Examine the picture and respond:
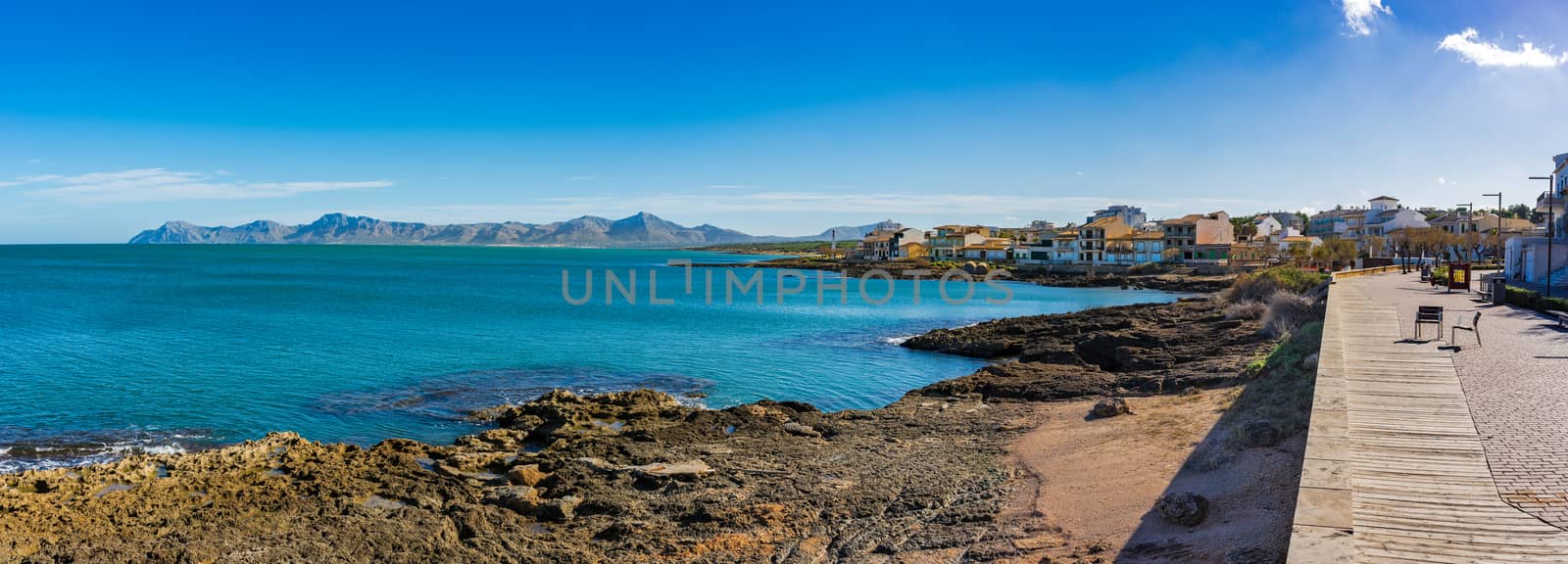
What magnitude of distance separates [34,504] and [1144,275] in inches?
3224

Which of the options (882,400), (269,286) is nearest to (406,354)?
(882,400)

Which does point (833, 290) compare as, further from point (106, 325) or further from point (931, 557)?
point (931, 557)

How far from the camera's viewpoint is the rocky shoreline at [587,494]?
9.66m

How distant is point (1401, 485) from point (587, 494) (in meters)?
9.15

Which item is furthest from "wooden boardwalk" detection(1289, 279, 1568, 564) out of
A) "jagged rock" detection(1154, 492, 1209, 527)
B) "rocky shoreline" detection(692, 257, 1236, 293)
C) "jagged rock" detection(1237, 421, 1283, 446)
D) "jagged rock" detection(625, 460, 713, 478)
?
"rocky shoreline" detection(692, 257, 1236, 293)

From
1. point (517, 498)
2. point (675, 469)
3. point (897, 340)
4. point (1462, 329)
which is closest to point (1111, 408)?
point (675, 469)

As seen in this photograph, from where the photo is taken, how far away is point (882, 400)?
20.6m

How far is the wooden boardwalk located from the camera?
20.6 feet

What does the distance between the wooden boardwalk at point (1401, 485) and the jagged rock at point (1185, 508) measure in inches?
46.2

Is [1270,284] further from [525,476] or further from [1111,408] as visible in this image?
[525,476]

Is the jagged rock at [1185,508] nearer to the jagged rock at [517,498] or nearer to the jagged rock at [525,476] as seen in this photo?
the jagged rock at [517,498]

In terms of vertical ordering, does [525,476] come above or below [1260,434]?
below

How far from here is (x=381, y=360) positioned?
26891 mm

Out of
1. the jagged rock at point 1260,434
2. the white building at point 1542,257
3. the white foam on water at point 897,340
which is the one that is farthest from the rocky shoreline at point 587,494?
the white building at point 1542,257
